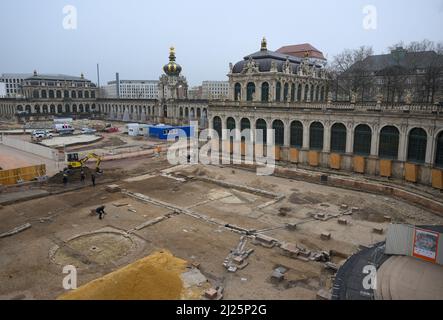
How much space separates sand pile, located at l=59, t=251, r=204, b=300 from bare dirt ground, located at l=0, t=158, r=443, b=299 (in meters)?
2.06

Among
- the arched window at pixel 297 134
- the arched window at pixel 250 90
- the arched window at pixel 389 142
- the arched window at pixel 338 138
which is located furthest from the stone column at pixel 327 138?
the arched window at pixel 250 90

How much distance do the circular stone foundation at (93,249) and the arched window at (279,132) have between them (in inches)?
1105

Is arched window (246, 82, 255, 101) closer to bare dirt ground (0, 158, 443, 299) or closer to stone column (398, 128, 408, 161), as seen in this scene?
bare dirt ground (0, 158, 443, 299)

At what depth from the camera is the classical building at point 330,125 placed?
34.5m

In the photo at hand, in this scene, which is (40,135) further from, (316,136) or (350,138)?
(350,138)

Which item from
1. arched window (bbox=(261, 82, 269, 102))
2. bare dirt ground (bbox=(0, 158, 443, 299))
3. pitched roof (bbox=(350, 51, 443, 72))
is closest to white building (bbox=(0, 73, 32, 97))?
arched window (bbox=(261, 82, 269, 102))

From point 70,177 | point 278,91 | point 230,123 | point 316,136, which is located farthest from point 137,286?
point 278,91

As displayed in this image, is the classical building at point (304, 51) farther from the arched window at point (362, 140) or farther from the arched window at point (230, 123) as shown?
the arched window at point (362, 140)

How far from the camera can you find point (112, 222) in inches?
1041

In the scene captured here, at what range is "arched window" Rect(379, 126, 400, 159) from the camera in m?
36.6

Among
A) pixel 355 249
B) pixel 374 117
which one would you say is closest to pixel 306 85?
pixel 374 117

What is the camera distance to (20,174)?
36781mm
